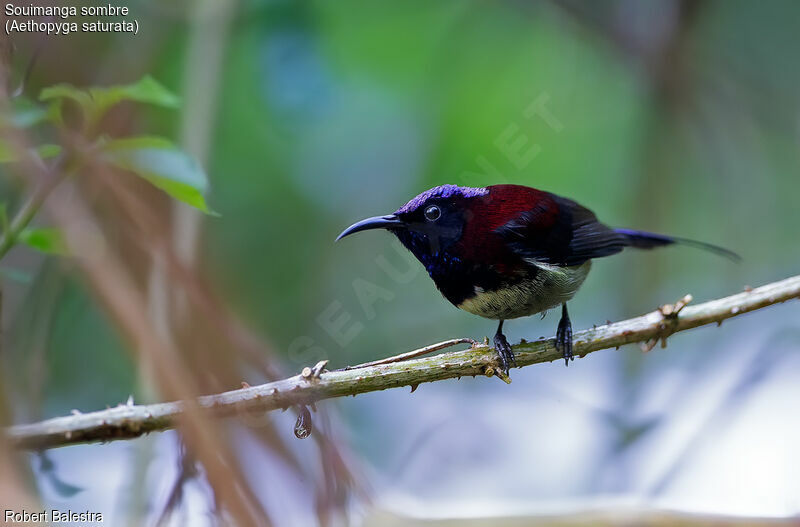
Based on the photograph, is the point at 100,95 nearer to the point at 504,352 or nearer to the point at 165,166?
the point at 165,166

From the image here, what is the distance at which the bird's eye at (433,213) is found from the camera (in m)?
2.63

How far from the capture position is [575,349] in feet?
8.31

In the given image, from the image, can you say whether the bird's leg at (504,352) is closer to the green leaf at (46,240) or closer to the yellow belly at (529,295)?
the yellow belly at (529,295)

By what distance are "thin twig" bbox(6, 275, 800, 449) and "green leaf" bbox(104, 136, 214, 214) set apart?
54cm

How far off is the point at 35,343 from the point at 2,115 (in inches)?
71.0

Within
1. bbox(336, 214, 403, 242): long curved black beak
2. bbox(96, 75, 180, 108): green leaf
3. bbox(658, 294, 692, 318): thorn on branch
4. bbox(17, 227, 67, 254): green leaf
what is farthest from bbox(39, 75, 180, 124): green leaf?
bbox(658, 294, 692, 318): thorn on branch

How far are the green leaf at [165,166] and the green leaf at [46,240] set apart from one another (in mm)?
268

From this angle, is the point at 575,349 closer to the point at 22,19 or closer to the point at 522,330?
the point at 22,19

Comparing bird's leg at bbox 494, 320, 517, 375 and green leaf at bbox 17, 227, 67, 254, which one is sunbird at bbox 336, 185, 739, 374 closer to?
bird's leg at bbox 494, 320, 517, 375

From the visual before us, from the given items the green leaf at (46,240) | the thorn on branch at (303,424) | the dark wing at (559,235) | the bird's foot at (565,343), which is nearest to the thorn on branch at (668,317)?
the bird's foot at (565,343)

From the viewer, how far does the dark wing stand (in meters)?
2.93

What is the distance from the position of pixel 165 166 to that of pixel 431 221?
1020mm

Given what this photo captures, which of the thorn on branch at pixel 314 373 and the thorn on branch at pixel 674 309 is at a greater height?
the thorn on branch at pixel 674 309

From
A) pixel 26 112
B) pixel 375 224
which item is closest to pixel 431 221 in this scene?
pixel 375 224
